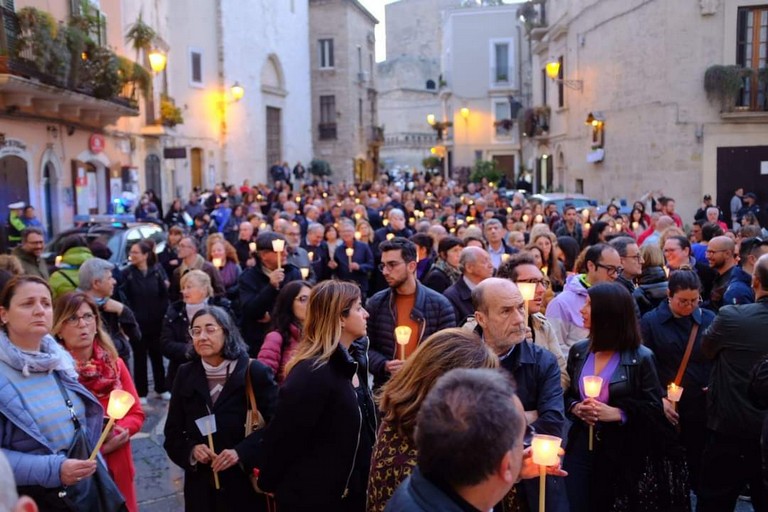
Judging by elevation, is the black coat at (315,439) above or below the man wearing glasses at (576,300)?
below

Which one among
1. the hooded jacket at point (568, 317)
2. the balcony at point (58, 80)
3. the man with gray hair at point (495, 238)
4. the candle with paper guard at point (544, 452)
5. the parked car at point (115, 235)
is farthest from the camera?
the balcony at point (58, 80)

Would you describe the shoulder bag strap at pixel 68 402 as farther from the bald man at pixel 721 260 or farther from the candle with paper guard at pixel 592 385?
the bald man at pixel 721 260

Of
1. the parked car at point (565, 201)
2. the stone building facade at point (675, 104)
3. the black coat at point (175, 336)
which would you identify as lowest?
the black coat at point (175, 336)

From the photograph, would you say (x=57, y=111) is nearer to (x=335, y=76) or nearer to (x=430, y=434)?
(x=430, y=434)

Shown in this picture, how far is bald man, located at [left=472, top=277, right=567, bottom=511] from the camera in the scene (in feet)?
12.8

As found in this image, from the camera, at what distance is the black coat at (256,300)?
754 cm

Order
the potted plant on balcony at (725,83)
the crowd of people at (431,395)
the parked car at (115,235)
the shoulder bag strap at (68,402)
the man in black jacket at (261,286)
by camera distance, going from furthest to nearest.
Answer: the potted plant on balcony at (725,83)
the parked car at (115,235)
the man in black jacket at (261,286)
the shoulder bag strap at (68,402)
the crowd of people at (431,395)

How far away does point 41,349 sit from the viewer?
4.12 metres

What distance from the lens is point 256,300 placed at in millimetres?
7555

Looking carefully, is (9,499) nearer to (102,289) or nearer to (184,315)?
(184,315)

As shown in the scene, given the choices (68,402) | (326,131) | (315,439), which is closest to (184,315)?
(68,402)

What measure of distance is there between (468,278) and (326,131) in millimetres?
41353

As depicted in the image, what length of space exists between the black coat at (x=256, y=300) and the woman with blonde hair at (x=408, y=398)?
Result: 427 cm

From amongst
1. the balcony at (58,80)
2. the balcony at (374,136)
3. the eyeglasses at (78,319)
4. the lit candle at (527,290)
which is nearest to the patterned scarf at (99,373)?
the eyeglasses at (78,319)
